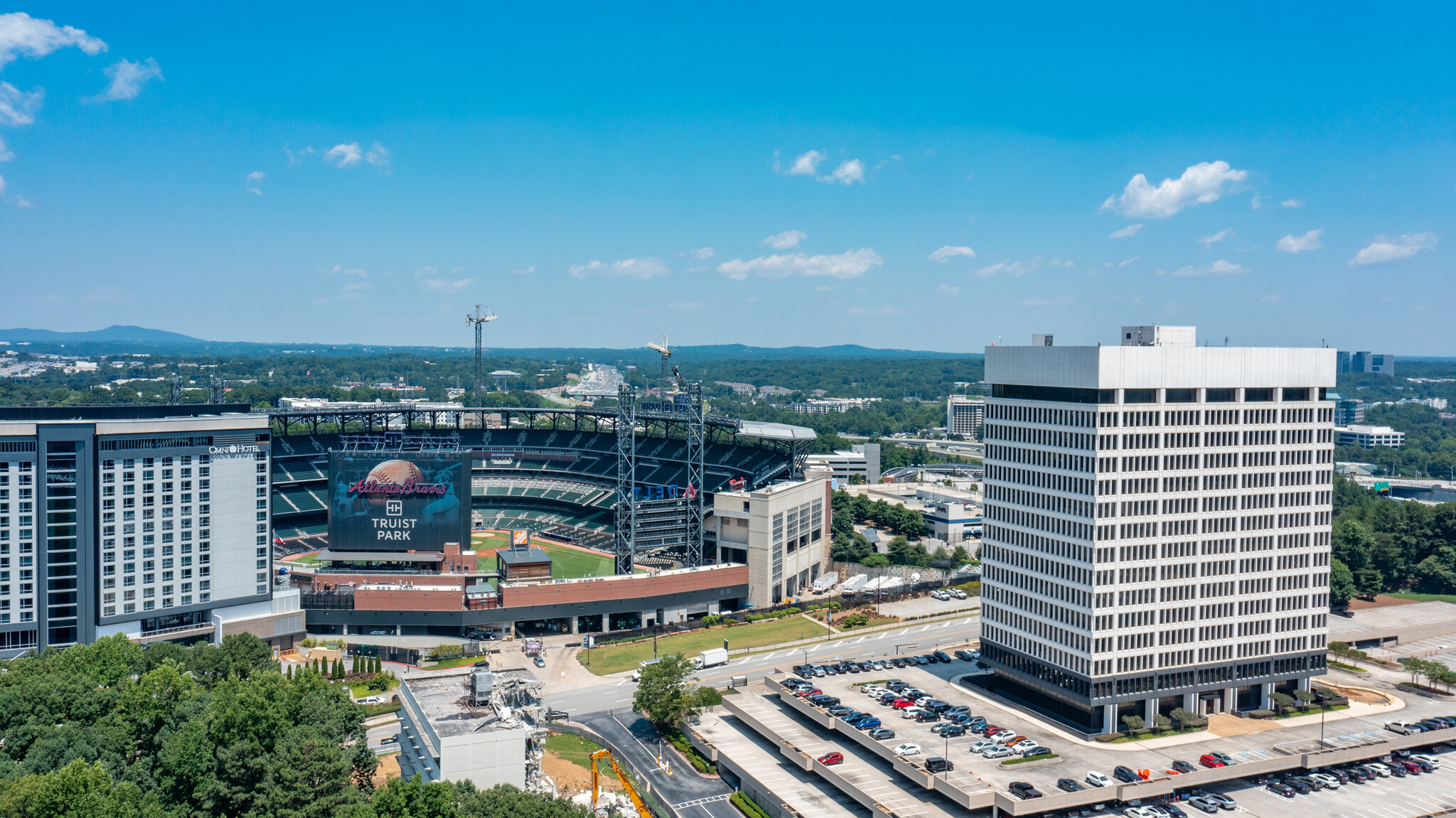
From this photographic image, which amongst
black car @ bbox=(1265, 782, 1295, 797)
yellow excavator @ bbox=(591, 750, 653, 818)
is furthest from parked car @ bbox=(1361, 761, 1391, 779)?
yellow excavator @ bbox=(591, 750, 653, 818)

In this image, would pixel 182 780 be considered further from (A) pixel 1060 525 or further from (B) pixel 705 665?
(A) pixel 1060 525

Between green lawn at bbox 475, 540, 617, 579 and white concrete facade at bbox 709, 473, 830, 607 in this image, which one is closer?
white concrete facade at bbox 709, 473, 830, 607

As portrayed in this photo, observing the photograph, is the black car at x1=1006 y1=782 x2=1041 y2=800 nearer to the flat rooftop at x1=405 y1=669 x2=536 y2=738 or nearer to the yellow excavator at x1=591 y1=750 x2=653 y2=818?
the yellow excavator at x1=591 y1=750 x2=653 y2=818

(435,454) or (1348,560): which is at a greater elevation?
(435,454)

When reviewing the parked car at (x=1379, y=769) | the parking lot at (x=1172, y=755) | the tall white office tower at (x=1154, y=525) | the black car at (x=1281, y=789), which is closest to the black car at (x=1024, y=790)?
the parking lot at (x=1172, y=755)

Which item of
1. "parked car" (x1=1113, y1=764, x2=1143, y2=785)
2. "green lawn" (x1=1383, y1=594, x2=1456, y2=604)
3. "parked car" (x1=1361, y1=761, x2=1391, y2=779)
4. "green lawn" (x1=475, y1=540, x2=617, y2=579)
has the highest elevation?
"green lawn" (x1=475, y1=540, x2=617, y2=579)

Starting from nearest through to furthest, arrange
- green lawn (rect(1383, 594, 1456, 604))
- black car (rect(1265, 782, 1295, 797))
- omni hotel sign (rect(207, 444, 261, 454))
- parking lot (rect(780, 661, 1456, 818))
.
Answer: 1. parking lot (rect(780, 661, 1456, 818))
2. black car (rect(1265, 782, 1295, 797))
3. omni hotel sign (rect(207, 444, 261, 454))
4. green lawn (rect(1383, 594, 1456, 604))

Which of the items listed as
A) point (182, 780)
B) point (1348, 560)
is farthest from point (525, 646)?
point (1348, 560)
